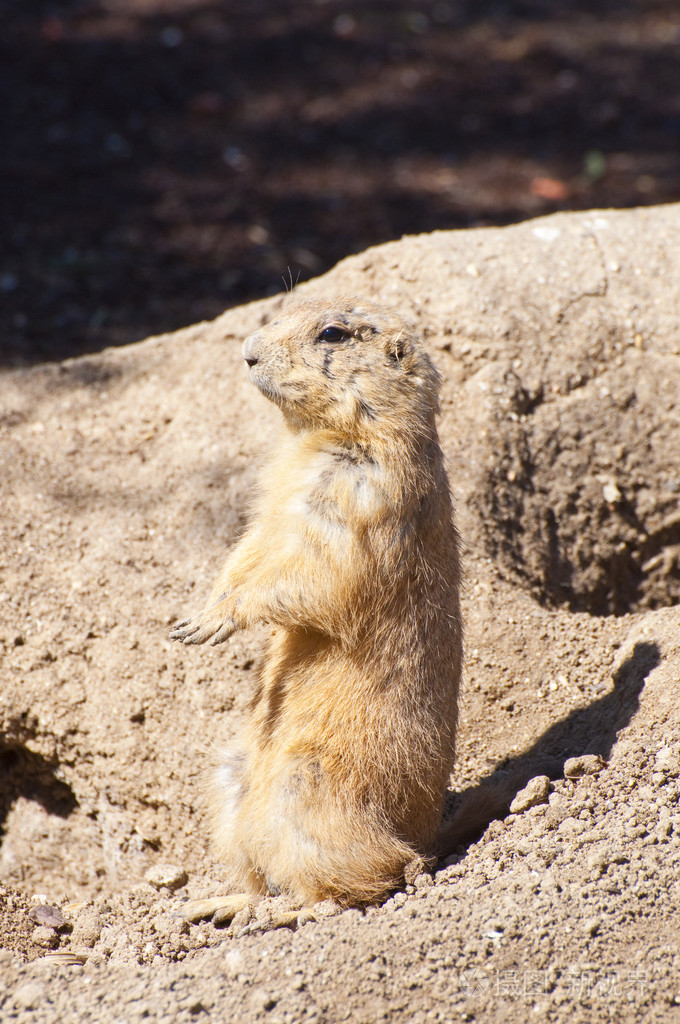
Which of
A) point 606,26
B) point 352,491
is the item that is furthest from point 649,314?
point 606,26

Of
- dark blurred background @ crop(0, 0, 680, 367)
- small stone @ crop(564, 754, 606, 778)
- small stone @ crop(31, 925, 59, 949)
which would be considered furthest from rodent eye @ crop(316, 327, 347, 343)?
dark blurred background @ crop(0, 0, 680, 367)

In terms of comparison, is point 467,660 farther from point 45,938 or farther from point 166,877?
point 45,938

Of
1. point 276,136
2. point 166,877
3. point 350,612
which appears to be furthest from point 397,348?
point 276,136

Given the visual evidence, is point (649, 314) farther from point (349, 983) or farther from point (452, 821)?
point (349, 983)

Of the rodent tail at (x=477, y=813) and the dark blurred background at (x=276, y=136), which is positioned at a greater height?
the dark blurred background at (x=276, y=136)

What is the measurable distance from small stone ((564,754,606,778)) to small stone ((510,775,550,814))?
0.08m

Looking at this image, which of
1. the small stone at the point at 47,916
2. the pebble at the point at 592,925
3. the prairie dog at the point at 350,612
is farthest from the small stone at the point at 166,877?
the pebble at the point at 592,925

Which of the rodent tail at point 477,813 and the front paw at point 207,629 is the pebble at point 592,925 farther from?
the front paw at point 207,629

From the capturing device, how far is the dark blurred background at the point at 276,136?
8.10 m

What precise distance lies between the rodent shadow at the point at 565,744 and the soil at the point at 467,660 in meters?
0.02

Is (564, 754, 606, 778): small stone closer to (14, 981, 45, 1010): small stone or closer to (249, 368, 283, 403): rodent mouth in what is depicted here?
(249, 368, 283, 403): rodent mouth

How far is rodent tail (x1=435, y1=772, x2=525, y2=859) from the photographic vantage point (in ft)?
11.7

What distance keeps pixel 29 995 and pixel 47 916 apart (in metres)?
1.04

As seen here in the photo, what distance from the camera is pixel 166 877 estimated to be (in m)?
3.82
